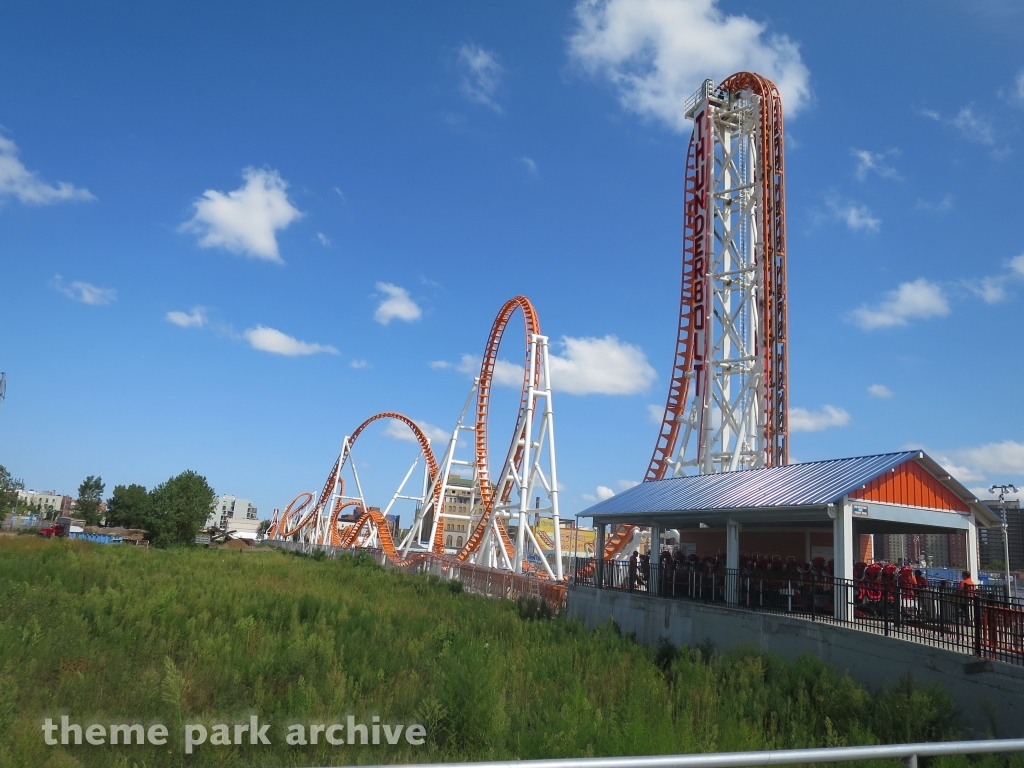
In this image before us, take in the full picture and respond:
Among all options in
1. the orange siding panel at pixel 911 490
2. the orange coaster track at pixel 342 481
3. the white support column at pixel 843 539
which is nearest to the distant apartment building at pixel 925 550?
the orange coaster track at pixel 342 481

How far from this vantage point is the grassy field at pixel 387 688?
22.6 feet

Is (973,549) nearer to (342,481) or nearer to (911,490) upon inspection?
(911,490)

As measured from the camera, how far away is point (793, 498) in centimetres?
1382

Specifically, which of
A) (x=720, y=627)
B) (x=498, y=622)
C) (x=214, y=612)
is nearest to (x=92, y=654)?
(x=214, y=612)

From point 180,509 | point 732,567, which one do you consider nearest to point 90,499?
point 180,509

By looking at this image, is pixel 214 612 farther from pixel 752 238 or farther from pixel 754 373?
pixel 752 238

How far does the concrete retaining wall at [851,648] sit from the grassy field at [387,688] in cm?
78

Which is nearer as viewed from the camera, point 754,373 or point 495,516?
point 754,373

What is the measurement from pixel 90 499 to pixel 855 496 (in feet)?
354

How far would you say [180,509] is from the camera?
169ft

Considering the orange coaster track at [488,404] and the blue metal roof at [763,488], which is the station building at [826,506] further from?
the orange coaster track at [488,404]

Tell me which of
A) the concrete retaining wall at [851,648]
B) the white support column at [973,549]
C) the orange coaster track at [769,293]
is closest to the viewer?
the concrete retaining wall at [851,648]

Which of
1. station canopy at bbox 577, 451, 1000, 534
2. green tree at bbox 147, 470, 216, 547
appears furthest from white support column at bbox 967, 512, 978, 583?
green tree at bbox 147, 470, 216, 547

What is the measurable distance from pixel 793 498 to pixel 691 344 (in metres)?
16.4
